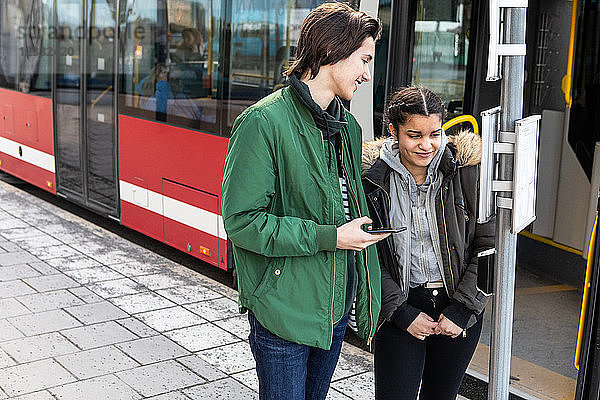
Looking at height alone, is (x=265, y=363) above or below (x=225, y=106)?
below

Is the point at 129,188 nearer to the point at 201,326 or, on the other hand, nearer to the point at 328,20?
the point at 201,326

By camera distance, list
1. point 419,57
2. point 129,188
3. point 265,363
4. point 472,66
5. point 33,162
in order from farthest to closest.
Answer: point 33,162, point 129,188, point 419,57, point 472,66, point 265,363

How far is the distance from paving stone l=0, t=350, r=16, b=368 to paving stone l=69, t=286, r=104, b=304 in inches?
42.2

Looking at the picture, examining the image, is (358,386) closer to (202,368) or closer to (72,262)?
(202,368)

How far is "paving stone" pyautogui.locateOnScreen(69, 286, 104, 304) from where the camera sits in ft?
18.9

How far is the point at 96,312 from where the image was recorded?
5488 millimetres

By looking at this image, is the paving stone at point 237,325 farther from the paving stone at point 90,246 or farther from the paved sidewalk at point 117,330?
the paving stone at point 90,246

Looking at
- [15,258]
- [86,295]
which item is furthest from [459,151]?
[15,258]

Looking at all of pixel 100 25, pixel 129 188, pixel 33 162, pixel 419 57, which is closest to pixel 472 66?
pixel 419 57

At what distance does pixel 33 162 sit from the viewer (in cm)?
929

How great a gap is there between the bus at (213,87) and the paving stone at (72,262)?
1.94ft

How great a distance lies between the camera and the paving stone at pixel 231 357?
458 centimetres

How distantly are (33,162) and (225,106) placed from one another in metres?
4.28

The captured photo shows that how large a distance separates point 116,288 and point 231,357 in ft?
5.57
